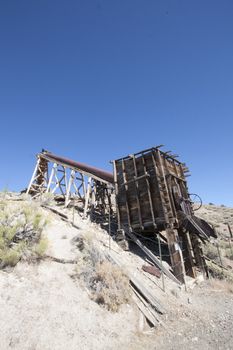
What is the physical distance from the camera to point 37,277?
8047mm

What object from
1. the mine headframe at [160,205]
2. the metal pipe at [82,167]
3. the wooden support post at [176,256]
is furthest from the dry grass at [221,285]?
the metal pipe at [82,167]

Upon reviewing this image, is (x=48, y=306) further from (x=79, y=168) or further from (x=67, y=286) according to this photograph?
(x=79, y=168)

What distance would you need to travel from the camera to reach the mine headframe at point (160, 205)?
1389 cm

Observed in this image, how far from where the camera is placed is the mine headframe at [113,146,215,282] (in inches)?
547

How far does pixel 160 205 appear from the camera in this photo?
46.9 ft

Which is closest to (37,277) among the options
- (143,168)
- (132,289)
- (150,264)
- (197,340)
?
(132,289)

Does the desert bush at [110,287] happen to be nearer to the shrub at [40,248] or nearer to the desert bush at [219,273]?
the shrub at [40,248]

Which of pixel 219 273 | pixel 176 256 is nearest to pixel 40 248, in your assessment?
pixel 176 256

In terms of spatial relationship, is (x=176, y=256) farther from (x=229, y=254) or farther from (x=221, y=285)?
(x=229, y=254)

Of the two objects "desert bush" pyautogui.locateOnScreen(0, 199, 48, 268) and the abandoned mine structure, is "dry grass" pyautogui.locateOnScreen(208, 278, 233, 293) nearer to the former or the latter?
the abandoned mine structure

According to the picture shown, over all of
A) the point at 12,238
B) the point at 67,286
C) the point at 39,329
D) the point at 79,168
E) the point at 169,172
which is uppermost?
the point at 79,168

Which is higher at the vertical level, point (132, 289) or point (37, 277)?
point (37, 277)

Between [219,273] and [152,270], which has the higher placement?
[152,270]

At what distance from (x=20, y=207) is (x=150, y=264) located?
7.09 metres
